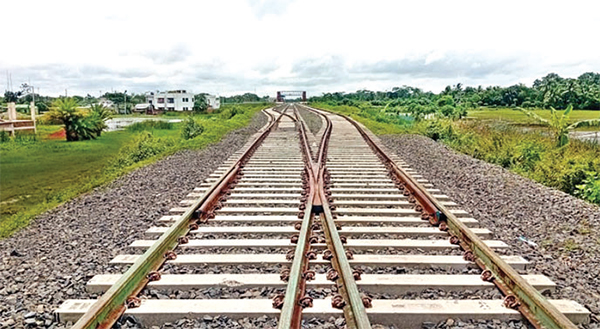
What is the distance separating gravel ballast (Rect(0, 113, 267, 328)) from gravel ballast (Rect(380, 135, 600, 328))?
354 cm

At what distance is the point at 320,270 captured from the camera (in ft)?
11.8

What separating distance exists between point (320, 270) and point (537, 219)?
3.26 metres

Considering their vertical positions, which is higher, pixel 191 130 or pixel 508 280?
pixel 191 130

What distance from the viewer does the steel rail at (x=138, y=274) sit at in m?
2.73

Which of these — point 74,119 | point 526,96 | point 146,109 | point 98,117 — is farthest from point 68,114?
point 146,109

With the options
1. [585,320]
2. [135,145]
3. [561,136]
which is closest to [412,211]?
[585,320]

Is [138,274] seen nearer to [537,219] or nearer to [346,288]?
[346,288]

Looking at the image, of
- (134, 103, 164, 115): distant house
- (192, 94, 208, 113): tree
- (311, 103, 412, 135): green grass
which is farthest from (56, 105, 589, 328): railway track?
(134, 103, 164, 115): distant house

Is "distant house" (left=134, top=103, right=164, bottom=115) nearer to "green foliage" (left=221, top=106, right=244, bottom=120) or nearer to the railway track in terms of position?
"green foliage" (left=221, top=106, right=244, bottom=120)

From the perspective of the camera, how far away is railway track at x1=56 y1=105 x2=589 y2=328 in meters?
2.93

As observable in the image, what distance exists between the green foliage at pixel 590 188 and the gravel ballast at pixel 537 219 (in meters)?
0.62

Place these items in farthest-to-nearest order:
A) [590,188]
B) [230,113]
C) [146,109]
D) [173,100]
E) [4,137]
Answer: [173,100]
[146,109]
[230,113]
[4,137]
[590,188]

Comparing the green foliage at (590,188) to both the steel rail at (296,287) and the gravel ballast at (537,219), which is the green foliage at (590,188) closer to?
the gravel ballast at (537,219)

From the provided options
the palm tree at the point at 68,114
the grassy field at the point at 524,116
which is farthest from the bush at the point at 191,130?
the grassy field at the point at 524,116
